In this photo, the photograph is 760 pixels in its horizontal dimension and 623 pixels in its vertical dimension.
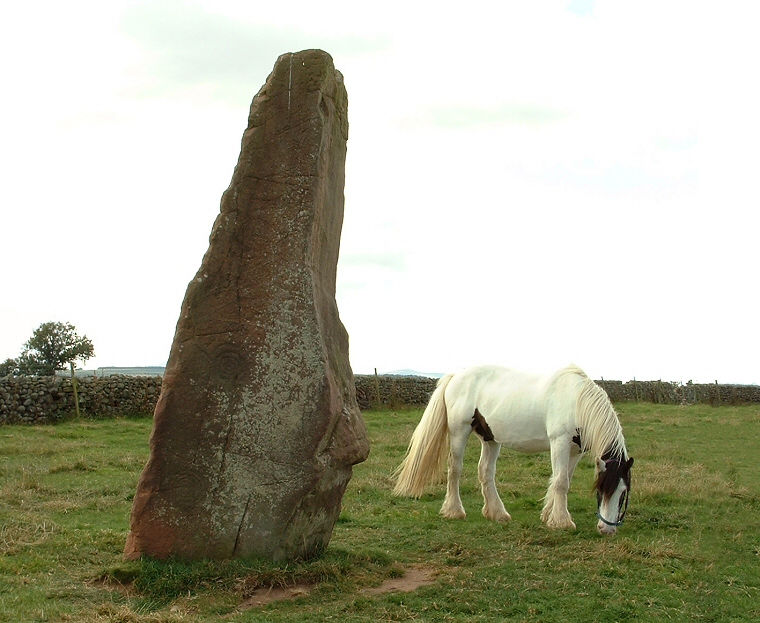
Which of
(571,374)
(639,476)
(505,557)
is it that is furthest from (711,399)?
(505,557)

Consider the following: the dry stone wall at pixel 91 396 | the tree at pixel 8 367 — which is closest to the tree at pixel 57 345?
the tree at pixel 8 367

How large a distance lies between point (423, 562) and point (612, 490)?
223cm

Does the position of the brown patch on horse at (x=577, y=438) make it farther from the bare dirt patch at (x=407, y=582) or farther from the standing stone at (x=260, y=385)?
the standing stone at (x=260, y=385)

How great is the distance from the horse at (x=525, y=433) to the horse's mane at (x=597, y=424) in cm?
1

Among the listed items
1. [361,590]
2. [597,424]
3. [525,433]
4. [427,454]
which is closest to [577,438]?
[597,424]

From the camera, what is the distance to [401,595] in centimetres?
609

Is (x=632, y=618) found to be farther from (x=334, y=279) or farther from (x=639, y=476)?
(x=639, y=476)

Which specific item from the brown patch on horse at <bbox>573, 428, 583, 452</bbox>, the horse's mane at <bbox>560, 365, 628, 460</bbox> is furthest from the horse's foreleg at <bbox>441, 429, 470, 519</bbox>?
the horse's mane at <bbox>560, 365, 628, 460</bbox>

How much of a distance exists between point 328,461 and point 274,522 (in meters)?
0.63

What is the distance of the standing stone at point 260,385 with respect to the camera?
254 inches

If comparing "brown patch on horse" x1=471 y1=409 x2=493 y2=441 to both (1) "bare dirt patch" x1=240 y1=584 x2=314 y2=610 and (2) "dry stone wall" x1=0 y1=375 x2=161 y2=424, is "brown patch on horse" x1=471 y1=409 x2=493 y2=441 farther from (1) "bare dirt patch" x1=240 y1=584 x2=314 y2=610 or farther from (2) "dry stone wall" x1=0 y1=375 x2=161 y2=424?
(2) "dry stone wall" x1=0 y1=375 x2=161 y2=424

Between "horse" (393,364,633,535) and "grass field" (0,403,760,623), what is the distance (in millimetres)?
290

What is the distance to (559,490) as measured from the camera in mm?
8656

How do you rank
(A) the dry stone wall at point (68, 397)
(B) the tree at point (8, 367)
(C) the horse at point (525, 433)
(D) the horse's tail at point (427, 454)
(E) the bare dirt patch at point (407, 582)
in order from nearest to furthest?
(E) the bare dirt patch at point (407, 582) → (C) the horse at point (525, 433) → (D) the horse's tail at point (427, 454) → (A) the dry stone wall at point (68, 397) → (B) the tree at point (8, 367)
